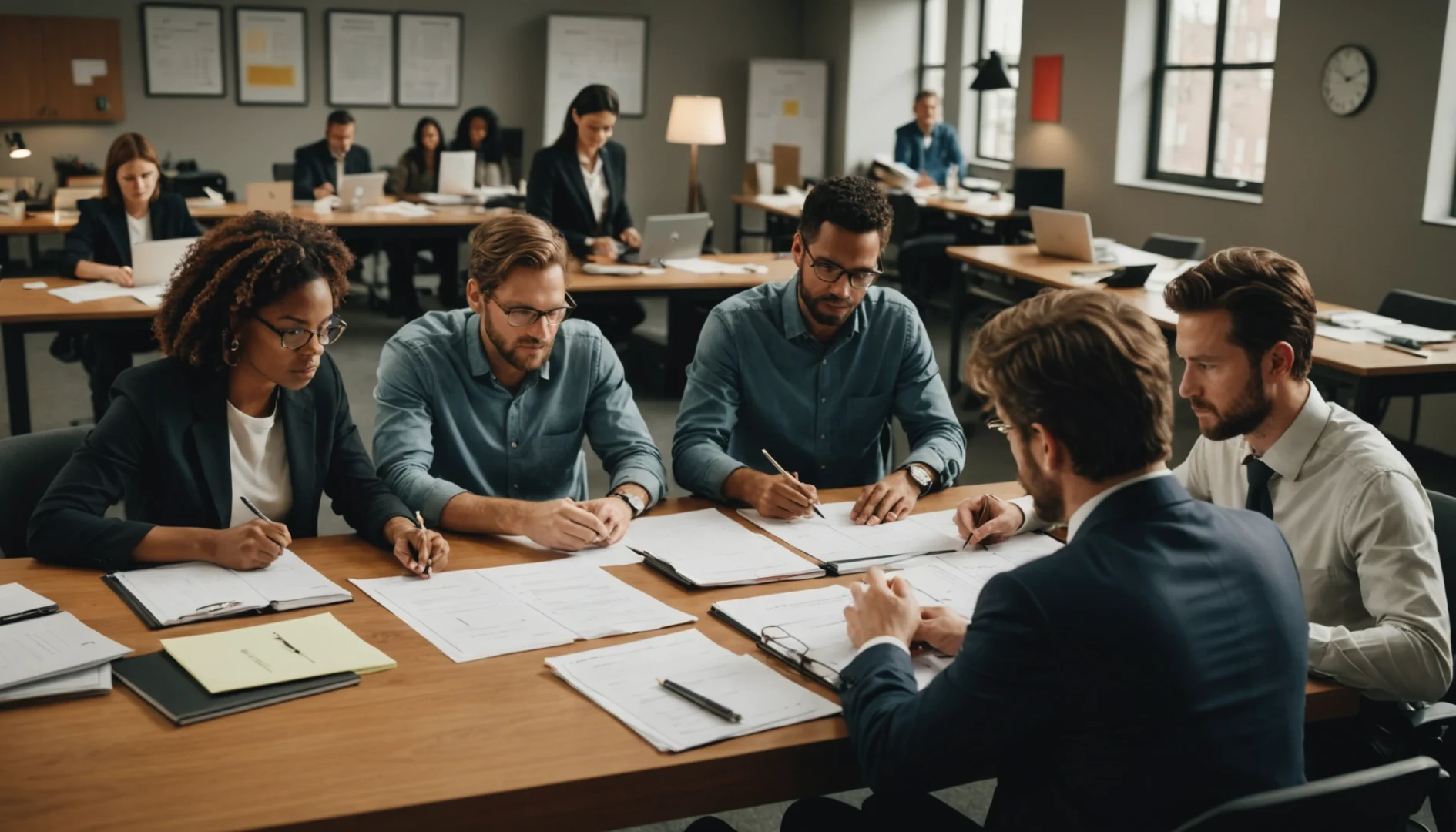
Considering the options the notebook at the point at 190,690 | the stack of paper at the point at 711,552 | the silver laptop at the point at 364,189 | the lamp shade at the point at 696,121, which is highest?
the lamp shade at the point at 696,121

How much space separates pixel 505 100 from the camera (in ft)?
35.9

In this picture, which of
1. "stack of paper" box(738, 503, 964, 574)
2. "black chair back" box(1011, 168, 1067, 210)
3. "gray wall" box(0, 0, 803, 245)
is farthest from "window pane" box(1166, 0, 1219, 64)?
"stack of paper" box(738, 503, 964, 574)

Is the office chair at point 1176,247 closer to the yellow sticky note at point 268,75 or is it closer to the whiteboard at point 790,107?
the whiteboard at point 790,107

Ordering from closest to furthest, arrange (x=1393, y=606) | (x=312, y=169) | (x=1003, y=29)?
(x=1393, y=606) < (x=312, y=169) < (x=1003, y=29)

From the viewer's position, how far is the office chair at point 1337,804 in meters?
1.15

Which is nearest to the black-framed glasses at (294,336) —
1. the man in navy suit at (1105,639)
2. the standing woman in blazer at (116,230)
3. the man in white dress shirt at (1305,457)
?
the man in navy suit at (1105,639)

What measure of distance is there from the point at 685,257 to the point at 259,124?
612 centimetres

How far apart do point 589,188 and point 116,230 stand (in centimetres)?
200

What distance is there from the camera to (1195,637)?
4.06 feet

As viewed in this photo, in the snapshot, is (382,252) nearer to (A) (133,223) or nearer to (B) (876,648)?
(A) (133,223)

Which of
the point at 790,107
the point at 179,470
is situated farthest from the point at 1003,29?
the point at 179,470

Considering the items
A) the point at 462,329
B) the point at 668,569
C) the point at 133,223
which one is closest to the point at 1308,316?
the point at 668,569

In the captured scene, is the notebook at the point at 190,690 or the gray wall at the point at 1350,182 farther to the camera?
the gray wall at the point at 1350,182

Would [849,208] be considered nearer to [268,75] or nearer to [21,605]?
[21,605]
